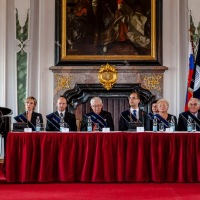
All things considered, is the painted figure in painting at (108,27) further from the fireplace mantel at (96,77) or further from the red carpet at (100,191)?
the red carpet at (100,191)

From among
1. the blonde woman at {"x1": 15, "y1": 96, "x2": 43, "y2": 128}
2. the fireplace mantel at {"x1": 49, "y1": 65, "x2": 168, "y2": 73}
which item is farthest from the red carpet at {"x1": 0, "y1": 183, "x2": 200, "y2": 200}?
the fireplace mantel at {"x1": 49, "y1": 65, "x2": 168, "y2": 73}

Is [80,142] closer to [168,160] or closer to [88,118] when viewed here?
[88,118]

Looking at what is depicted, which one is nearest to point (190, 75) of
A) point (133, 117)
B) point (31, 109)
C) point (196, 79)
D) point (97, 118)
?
point (196, 79)

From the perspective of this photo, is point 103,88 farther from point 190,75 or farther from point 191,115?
point 191,115

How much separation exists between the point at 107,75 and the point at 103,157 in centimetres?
385

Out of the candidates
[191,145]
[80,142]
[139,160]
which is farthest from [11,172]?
[191,145]

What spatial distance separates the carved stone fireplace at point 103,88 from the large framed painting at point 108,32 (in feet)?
0.51

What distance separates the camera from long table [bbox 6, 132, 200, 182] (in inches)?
243

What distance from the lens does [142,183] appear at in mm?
6098

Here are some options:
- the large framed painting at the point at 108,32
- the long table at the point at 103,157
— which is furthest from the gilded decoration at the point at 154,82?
the long table at the point at 103,157

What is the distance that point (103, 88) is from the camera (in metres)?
9.97

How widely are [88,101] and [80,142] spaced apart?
3.91 m

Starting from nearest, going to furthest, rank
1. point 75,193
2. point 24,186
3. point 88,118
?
point 75,193, point 24,186, point 88,118

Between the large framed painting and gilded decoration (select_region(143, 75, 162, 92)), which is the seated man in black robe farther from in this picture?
the large framed painting
